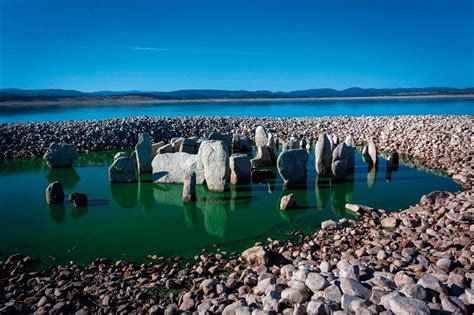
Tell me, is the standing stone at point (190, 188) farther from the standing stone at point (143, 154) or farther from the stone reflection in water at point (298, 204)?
the standing stone at point (143, 154)

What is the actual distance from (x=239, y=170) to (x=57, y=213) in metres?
4.42

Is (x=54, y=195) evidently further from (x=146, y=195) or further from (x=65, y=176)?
(x=65, y=176)

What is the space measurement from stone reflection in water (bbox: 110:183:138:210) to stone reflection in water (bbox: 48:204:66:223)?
45.5 inches

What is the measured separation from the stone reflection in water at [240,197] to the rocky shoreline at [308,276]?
82.4 inches

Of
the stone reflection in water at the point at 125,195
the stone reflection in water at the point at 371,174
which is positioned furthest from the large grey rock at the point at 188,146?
the stone reflection in water at the point at 371,174

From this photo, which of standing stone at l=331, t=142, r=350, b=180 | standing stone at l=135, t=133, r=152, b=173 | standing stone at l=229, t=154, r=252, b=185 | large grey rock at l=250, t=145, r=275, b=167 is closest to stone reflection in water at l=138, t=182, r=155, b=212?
standing stone at l=135, t=133, r=152, b=173

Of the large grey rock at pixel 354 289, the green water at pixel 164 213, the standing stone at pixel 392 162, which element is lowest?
the green water at pixel 164 213

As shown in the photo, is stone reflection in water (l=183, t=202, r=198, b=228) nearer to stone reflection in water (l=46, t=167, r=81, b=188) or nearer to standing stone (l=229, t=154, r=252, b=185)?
standing stone (l=229, t=154, r=252, b=185)

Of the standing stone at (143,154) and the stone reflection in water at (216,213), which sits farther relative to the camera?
the standing stone at (143,154)

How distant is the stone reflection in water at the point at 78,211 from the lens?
7680 mm

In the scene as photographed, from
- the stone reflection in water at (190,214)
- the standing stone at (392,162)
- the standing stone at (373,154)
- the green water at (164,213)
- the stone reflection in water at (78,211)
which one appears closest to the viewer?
the green water at (164,213)

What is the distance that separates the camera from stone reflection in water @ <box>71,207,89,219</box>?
768 centimetres

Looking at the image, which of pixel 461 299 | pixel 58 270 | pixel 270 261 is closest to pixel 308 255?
pixel 270 261

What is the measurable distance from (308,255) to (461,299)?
7.29ft
